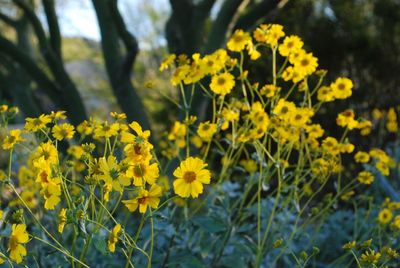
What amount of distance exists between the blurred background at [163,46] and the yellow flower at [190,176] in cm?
69

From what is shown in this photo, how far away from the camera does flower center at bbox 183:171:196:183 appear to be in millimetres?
1368

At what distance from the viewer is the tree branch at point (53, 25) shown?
3499 millimetres

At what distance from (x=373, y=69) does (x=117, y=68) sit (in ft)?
9.48

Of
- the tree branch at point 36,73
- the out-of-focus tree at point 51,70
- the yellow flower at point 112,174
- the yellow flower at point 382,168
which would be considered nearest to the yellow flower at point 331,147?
the yellow flower at point 382,168

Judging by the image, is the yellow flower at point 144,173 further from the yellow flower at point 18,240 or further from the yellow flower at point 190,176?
the yellow flower at point 18,240

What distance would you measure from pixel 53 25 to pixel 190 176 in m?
2.47

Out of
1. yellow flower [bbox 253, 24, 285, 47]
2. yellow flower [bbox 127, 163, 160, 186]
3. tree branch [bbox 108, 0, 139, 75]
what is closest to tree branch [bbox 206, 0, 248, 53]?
tree branch [bbox 108, 0, 139, 75]

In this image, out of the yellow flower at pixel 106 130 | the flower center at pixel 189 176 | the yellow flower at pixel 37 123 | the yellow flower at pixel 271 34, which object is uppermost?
the yellow flower at pixel 271 34

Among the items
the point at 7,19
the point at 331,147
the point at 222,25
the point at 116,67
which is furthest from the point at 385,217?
the point at 7,19

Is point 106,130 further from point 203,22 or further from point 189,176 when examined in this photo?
point 203,22

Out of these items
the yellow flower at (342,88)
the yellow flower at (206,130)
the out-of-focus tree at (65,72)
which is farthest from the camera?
the out-of-focus tree at (65,72)

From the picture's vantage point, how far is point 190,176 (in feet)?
4.50

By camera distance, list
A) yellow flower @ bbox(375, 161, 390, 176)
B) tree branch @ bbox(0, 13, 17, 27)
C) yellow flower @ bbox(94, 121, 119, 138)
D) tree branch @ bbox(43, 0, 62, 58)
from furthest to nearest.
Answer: tree branch @ bbox(0, 13, 17, 27) < tree branch @ bbox(43, 0, 62, 58) < yellow flower @ bbox(375, 161, 390, 176) < yellow flower @ bbox(94, 121, 119, 138)

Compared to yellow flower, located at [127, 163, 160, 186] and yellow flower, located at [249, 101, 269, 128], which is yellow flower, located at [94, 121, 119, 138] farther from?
yellow flower, located at [249, 101, 269, 128]
